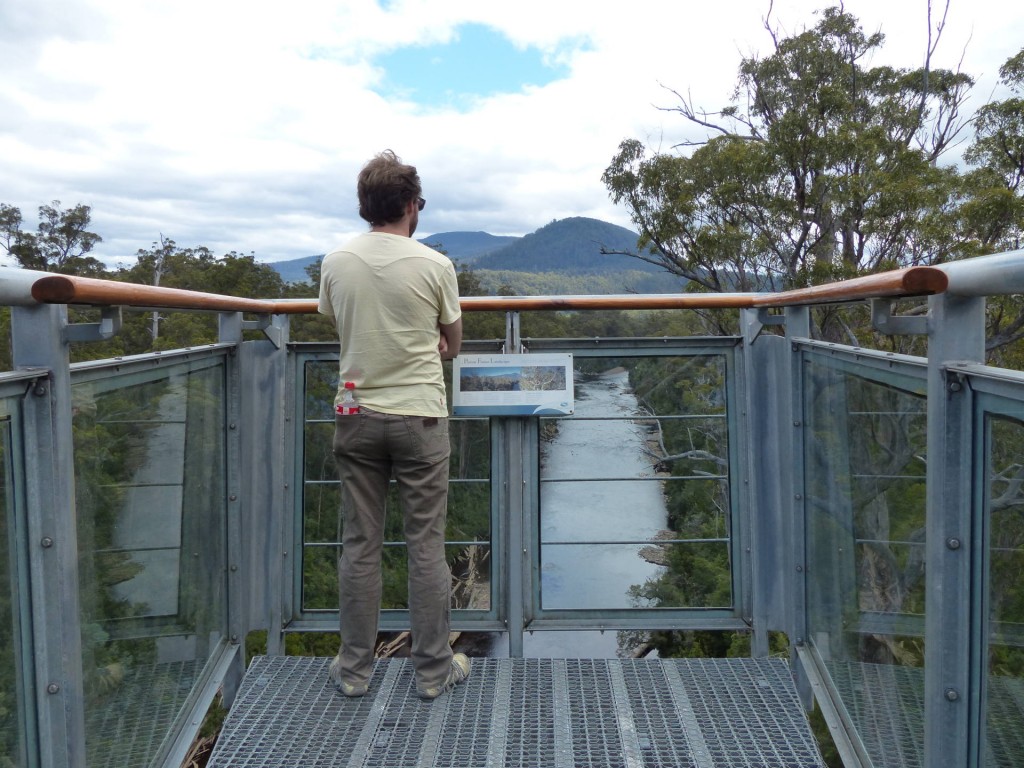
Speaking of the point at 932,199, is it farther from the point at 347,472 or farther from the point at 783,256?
the point at 347,472

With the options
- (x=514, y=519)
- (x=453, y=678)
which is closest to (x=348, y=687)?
(x=453, y=678)

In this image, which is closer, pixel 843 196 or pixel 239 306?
pixel 239 306

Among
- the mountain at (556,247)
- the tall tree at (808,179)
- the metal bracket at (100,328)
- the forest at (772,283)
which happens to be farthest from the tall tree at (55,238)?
the mountain at (556,247)

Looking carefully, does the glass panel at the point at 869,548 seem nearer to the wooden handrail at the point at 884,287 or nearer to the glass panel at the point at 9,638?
the wooden handrail at the point at 884,287

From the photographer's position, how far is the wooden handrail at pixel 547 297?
5.05 ft

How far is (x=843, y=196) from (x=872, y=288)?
513 inches

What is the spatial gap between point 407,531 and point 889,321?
1489 mm

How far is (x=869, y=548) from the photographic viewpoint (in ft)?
7.07

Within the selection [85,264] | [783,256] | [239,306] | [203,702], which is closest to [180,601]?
[203,702]

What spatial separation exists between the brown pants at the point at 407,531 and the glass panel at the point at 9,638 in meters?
1.14

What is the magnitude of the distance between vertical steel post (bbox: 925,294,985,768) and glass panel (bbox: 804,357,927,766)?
0.14 meters

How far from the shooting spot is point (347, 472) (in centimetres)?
270

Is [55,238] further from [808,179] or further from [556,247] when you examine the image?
[556,247]

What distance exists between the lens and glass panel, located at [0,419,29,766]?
59.6 inches
